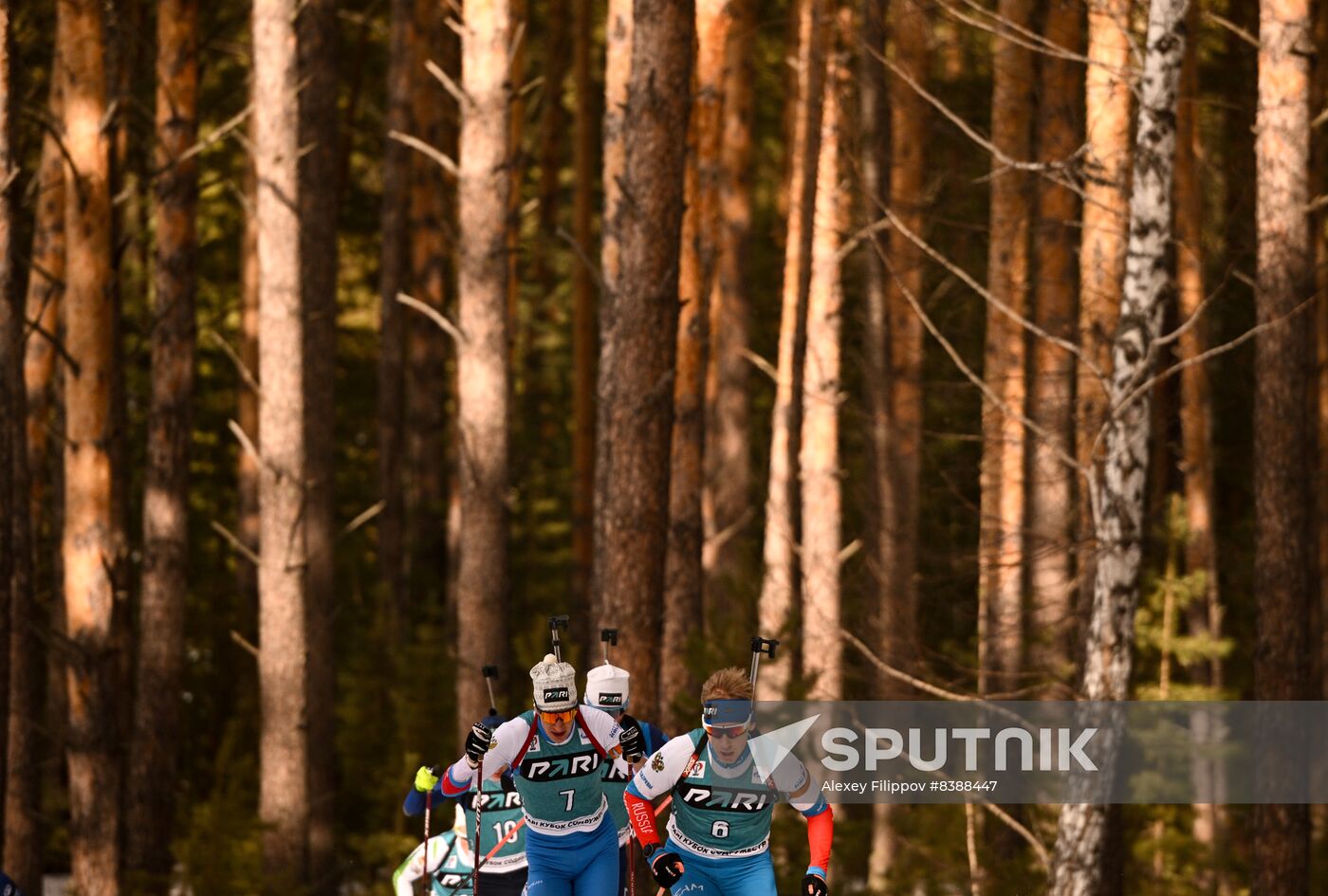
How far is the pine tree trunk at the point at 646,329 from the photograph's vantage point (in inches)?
414

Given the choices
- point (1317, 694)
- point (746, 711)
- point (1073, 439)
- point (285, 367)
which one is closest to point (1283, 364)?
point (1073, 439)

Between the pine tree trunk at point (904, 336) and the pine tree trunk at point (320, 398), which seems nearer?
the pine tree trunk at point (320, 398)

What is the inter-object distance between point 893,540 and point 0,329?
921cm

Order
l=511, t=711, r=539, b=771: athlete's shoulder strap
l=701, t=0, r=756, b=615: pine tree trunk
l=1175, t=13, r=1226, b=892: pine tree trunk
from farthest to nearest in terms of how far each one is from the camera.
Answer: l=701, t=0, r=756, b=615: pine tree trunk
l=1175, t=13, r=1226, b=892: pine tree trunk
l=511, t=711, r=539, b=771: athlete's shoulder strap

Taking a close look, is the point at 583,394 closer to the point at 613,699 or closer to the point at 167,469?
the point at 167,469

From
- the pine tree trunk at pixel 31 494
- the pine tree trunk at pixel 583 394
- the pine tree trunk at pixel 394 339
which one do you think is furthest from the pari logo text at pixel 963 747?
the pine tree trunk at pixel 31 494

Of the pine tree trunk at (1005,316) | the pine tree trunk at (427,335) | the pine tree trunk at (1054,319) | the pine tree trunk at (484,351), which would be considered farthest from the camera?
the pine tree trunk at (427,335)

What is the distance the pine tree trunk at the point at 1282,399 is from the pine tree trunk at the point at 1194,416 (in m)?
4.78

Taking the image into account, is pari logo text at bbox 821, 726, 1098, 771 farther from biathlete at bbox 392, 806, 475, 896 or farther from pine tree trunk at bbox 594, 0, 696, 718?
biathlete at bbox 392, 806, 475, 896

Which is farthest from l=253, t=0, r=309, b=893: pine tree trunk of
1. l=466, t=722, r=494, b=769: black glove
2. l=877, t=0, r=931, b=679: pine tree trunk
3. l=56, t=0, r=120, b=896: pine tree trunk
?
l=877, t=0, r=931, b=679: pine tree trunk

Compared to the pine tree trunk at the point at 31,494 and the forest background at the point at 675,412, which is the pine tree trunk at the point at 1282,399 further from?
the pine tree trunk at the point at 31,494

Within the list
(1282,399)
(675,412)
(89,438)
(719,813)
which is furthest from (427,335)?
(719,813)

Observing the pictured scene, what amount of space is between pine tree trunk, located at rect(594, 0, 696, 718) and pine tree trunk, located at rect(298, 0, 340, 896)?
565cm

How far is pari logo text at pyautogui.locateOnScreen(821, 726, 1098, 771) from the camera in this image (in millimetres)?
10632
